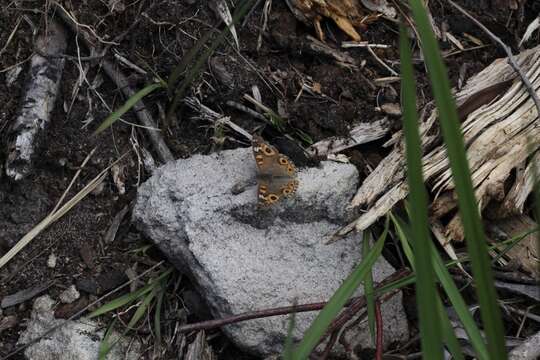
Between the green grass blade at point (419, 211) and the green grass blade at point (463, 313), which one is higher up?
the green grass blade at point (419, 211)

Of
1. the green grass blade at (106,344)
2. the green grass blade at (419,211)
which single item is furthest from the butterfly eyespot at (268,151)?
the green grass blade at (419,211)

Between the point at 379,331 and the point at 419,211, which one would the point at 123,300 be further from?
the point at 419,211

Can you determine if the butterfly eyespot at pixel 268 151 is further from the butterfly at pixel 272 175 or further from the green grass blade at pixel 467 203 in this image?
the green grass blade at pixel 467 203

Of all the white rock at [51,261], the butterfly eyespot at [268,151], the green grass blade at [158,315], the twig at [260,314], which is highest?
the white rock at [51,261]

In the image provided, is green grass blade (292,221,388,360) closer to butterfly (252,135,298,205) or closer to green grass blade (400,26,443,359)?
butterfly (252,135,298,205)

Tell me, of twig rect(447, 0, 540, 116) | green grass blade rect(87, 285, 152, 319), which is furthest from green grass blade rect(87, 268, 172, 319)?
twig rect(447, 0, 540, 116)

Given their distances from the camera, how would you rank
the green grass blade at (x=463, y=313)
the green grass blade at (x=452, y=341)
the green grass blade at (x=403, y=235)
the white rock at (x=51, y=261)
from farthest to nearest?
the white rock at (x=51, y=261)
the green grass blade at (x=403, y=235)
the green grass blade at (x=463, y=313)
the green grass blade at (x=452, y=341)

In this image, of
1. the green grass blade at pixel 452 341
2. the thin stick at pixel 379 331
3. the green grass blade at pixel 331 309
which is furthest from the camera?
the thin stick at pixel 379 331

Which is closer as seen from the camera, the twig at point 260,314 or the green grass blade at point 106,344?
the twig at point 260,314
